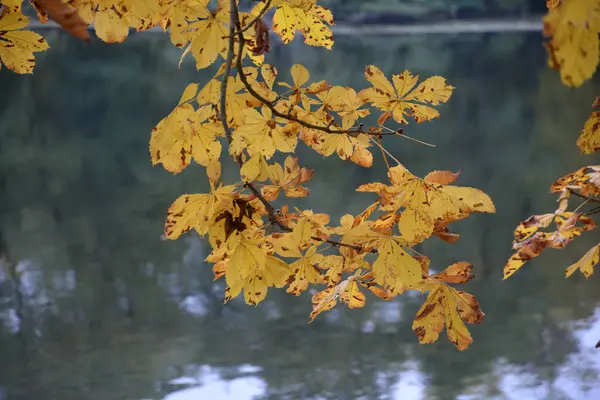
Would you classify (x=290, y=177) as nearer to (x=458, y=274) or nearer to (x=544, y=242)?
(x=458, y=274)

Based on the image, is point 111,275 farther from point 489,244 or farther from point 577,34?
point 577,34

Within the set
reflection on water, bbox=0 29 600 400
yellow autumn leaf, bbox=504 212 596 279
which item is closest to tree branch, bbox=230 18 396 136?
yellow autumn leaf, bbox=504 212 596 279

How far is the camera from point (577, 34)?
0.39m

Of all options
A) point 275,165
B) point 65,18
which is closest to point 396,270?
point 275,165

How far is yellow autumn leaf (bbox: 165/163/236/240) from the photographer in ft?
2.18

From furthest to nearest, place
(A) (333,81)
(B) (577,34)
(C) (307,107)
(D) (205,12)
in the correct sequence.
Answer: (A) (333,81) → (C) (307,107) → (D) (205,12) → (B) (577,34)

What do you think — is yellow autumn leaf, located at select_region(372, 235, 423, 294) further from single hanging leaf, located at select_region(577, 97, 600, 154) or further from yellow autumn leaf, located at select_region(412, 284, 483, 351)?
single hanging leaf, located at select_region(577, 97, 600, 154)

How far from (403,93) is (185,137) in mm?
293

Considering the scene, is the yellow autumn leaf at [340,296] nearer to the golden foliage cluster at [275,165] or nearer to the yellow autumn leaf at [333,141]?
the golden foliage cluster at [275,165]

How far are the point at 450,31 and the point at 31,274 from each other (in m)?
9.78

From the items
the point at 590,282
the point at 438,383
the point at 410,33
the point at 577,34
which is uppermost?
the point at 410,33

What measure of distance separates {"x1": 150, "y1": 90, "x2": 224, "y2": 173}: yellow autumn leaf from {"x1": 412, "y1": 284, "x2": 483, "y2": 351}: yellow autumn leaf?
0.99ft

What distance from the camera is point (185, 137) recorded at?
73cm

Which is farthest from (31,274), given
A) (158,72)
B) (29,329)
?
(158,72)
